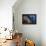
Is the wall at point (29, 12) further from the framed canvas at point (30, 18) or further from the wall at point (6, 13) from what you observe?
the wall at point (6, 13)

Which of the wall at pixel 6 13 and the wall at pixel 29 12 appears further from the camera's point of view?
the wall at pixel 29 12

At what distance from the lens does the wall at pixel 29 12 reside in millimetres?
5762

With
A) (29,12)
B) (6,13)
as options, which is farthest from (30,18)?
(6,13)

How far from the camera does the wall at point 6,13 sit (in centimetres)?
446

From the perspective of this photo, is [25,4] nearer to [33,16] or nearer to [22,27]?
[33,16]

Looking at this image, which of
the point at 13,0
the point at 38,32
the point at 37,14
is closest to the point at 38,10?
the point at 37,14

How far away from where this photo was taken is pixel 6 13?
4.52 m

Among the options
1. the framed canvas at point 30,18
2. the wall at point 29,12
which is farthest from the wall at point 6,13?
the framed canvas at point 30,18

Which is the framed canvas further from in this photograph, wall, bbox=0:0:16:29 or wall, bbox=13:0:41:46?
wall, bbox=0:0:16:29

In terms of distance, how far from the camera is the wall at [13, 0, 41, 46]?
5.76 meters

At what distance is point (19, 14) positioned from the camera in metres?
5.82

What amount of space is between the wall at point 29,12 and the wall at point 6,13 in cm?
122

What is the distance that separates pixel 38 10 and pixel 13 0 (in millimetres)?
1819

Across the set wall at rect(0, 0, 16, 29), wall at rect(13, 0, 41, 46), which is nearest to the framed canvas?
wall at rect(13, 0, 41, 46)
